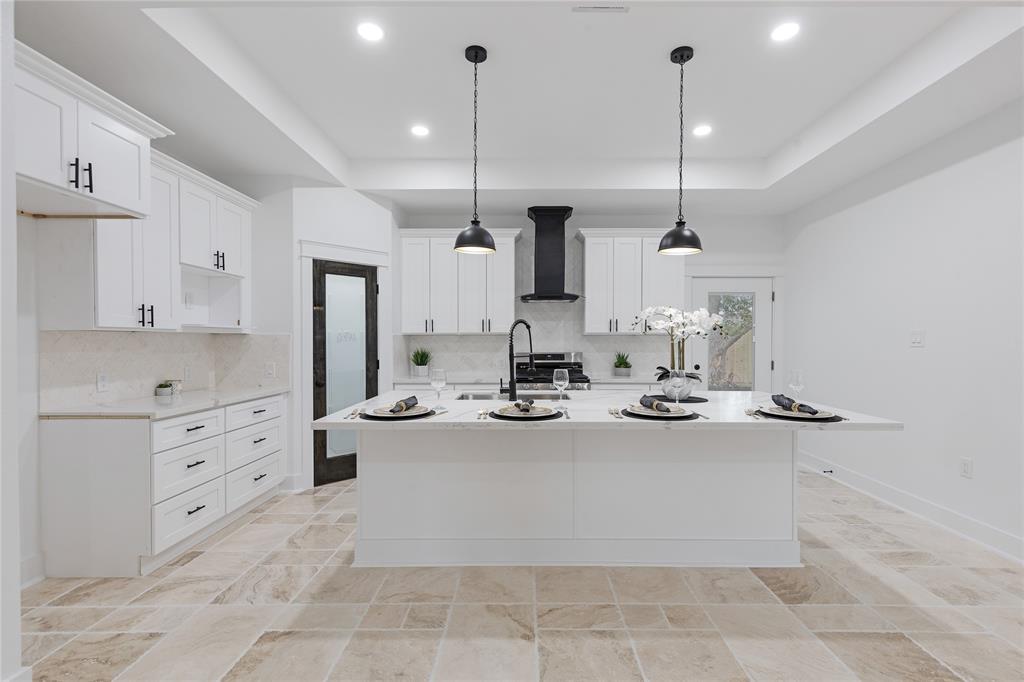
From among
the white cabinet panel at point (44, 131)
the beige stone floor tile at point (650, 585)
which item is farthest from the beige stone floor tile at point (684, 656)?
the white cabinet panel at point (44, 131)

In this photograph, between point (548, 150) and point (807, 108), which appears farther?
point (548, 150)

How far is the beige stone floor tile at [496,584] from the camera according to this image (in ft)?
7.42

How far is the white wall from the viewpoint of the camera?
2.79 meters

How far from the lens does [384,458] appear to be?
2.54m

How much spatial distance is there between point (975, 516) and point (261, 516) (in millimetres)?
4872

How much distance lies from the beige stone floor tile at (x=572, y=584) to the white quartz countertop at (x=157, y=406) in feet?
7.45

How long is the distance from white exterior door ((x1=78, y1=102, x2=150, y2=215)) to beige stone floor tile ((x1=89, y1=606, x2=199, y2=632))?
1996 millimetres

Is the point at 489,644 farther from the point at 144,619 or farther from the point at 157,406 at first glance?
the point at 157,406

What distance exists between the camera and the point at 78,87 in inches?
83.8

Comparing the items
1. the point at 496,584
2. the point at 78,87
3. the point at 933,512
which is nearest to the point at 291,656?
the point at 496,584

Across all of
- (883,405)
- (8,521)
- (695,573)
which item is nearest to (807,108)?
(883,405)

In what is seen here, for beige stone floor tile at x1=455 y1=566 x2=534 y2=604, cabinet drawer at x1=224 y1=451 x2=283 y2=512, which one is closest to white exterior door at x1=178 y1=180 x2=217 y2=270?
cabinet drawer at x1=224 y1=451 x2=283 y2=512

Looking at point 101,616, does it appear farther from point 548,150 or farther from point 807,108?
point 807,108

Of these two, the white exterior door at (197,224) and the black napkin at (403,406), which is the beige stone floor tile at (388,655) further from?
the white exterior door at (197,224)
